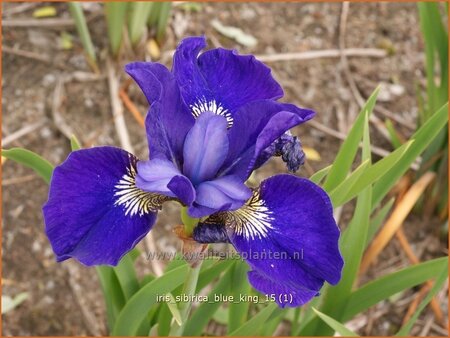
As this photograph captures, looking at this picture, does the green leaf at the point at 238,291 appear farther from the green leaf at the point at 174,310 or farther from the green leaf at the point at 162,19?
the green leaf at the point at 162,19

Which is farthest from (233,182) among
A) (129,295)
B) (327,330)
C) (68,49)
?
(68,49)

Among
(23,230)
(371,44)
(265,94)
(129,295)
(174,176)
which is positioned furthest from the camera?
(371,44)

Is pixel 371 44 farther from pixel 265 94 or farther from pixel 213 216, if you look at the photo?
pixel 213 216

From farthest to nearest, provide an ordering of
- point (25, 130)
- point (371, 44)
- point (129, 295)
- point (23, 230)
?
1. point (371, 44)
2. point (25, 130)
3. point (23, 230)
4. point (129, 295)

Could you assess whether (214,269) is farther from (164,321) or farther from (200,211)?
(200,211)

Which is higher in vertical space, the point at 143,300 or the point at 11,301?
the point at 143,300

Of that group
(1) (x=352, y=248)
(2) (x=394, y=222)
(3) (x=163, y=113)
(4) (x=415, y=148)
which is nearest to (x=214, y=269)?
(1) (x=352, y=248)
